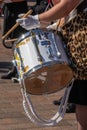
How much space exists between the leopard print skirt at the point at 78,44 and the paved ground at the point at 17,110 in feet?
5.08

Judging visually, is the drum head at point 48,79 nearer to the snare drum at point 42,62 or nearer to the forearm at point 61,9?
the snare drum at point 42,62

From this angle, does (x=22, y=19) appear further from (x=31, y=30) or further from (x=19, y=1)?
(x=19, y=1)

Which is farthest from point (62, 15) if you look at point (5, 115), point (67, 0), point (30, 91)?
point (5, 115)

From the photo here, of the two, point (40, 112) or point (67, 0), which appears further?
point (40, 112)

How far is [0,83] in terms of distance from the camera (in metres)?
6.11

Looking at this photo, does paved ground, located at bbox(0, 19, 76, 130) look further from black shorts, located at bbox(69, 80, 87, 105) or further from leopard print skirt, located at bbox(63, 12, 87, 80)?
leopard print skirt, located at bbox(63, 12, 87, 80)

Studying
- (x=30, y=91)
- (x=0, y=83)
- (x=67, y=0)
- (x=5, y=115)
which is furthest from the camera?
(x=0, y=83)

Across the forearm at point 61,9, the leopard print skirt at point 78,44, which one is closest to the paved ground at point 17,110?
the leopard print skirt at point 78,44

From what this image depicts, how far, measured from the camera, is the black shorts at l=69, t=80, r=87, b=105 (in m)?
3.01

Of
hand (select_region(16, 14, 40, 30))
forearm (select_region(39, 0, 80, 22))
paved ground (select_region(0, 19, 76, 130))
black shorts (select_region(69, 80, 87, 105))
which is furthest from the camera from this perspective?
paved ground (select_region(0, 19, 76, 130))

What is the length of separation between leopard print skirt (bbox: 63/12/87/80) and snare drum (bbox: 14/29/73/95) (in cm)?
5

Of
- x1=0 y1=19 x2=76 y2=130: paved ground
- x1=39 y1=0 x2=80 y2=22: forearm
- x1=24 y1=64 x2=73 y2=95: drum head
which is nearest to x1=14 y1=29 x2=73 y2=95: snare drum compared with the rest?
x1=24 y1=64 x2=73 y2=95: drum head

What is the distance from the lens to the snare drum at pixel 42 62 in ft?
9.25

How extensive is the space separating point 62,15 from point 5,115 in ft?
6.97
